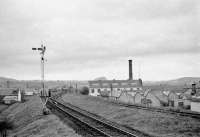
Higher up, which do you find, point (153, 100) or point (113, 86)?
point (113, 86)

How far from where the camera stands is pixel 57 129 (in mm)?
21703

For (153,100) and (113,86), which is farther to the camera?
(113,86)

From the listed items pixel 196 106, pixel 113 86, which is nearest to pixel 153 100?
pixel 196 106

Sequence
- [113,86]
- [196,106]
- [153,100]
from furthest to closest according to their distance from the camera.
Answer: [113,86] → [153,100] → [196,106]

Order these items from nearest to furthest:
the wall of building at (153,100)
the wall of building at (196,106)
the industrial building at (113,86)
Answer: the wall of building at (196,106) < the wall of building at (153,100) < the industrial building at (113,86)

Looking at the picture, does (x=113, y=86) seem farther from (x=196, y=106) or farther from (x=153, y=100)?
(x=196, y=106)

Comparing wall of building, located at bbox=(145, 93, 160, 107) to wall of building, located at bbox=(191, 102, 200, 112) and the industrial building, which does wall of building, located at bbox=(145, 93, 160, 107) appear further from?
the industrial building

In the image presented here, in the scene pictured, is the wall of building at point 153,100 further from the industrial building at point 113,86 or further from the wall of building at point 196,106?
the industrial building at point 113,86

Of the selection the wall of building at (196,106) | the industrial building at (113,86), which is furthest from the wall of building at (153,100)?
the industrial building at (113,86)

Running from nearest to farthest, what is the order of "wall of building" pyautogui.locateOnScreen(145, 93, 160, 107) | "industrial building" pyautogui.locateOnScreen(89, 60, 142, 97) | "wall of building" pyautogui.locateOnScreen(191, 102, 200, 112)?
"wall of building" pyautogui.locateOnScreen(191, 102, 200, 112) → "wall of building" pyautogui.locateOnScreen(145, 93, 160, 107) → "industrial building" pyautogui.locateOnScreen(89, 60, 142, 97)

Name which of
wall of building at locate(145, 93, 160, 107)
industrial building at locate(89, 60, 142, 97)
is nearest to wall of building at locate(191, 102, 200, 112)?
wall of building at locate(145, 93, 160, 107)

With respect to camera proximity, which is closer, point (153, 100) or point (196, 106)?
point (196, 106)

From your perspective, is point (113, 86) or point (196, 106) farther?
point (113, 86)

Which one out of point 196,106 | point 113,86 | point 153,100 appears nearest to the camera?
point 196,106
